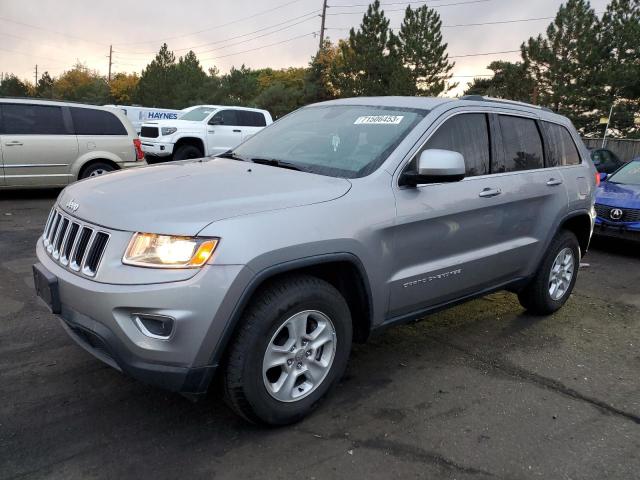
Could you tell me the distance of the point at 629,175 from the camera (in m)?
9.12

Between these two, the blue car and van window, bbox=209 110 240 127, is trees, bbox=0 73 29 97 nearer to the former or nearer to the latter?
van window, bbox=209 110 240 127

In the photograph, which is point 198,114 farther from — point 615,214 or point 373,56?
point 373,56

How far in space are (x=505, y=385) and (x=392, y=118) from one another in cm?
192

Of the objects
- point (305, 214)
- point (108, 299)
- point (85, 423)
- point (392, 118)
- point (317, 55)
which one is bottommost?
point (85, 423)

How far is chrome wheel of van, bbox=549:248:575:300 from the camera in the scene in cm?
490


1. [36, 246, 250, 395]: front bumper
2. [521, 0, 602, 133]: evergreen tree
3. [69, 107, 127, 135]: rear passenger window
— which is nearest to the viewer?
[36, 246, 250, 395]: front bumper

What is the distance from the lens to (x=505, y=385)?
→ 12.0 feet

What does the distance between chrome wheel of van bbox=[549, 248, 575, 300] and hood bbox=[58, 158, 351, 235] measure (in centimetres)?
263

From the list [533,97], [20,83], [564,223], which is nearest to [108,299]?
[564,223]

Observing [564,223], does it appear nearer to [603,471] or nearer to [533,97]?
[603,471]

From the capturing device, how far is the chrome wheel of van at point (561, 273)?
16.1 ft

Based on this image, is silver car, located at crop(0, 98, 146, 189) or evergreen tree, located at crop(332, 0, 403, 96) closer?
silver car, located at crop(0, 98, 146, 189)

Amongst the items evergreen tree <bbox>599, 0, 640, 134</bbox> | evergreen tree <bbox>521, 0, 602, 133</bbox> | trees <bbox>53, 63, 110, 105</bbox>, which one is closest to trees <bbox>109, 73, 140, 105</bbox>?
trees <bbox>53, 63, 110, 105</bbox>

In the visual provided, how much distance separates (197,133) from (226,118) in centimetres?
109
